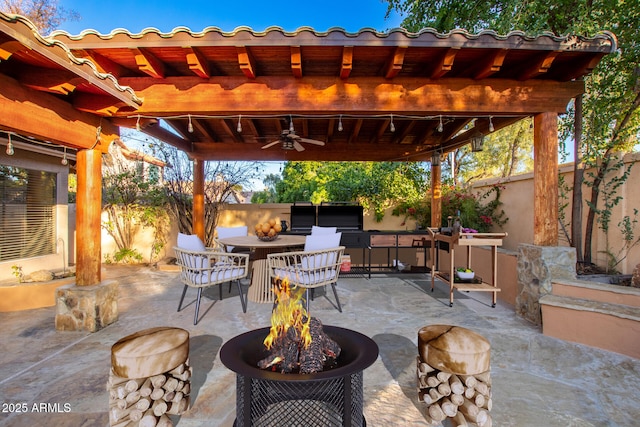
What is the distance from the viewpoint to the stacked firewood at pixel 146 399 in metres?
1.54

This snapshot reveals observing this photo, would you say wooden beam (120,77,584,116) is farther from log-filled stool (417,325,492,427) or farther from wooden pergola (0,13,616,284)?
log-filled stool (417,325,492,427)

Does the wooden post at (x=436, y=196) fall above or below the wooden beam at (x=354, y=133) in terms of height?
below

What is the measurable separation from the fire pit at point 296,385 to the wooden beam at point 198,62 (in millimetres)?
2450

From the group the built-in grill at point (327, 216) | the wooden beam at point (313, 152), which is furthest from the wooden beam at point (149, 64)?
the built-in grill at point (327, 216)

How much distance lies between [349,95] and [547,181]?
226cm

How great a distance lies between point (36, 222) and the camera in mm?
4730

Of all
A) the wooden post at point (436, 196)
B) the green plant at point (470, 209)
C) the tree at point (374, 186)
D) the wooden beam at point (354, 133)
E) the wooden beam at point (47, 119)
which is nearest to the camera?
the wooden beam at point (47, 119)

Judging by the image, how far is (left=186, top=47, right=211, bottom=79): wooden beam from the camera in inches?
107

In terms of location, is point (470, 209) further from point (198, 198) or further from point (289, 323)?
point (198, 198)

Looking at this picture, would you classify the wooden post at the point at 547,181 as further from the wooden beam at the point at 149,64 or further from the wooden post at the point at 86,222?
the wooden post at the point at 86,222

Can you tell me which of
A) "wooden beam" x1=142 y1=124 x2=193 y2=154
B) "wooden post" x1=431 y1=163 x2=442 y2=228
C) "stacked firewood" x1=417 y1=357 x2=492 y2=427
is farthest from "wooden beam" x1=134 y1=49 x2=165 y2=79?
"wooden post" x1=431 y1=163 x2=442 y2=228

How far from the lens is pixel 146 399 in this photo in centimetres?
158

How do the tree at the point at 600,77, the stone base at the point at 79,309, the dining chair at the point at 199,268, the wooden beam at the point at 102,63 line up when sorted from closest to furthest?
the wooden beam at the point at 102,63 → the stone base at the point at 79,309 → the dining chair at the point at 199,268 → the tree at the point at 600,77

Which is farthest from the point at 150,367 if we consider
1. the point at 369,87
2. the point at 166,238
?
the point at 166,238
